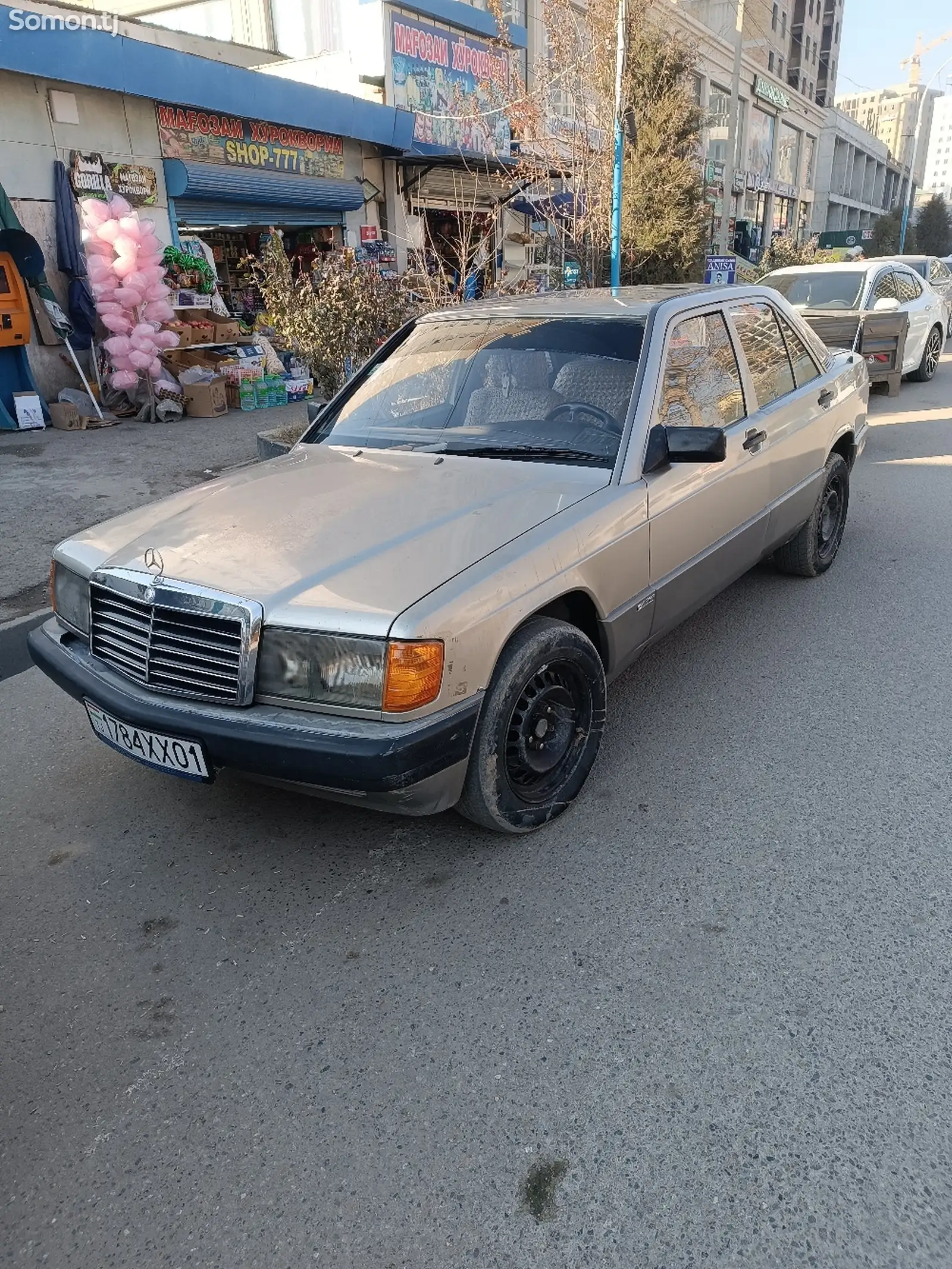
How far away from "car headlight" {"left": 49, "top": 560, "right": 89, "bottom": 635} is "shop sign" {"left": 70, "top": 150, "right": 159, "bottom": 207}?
31.5 feet

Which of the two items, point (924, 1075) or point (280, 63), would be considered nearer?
point (924, 1075)

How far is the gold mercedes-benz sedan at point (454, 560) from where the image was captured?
250cm

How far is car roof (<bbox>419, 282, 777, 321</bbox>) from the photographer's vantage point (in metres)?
3.74

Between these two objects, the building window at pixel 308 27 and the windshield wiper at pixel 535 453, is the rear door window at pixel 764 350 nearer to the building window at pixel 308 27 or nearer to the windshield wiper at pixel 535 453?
the windshield wiper at pixel 535 453

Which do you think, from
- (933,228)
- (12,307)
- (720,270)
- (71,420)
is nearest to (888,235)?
(933,228)

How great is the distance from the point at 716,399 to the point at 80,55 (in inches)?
398

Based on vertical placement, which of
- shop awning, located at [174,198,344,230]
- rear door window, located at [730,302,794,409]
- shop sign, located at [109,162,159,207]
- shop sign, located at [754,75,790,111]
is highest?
shop sign, located at [754,75,790,111]

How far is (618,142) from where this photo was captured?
38.7 ft

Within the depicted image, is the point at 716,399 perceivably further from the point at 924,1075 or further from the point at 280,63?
the point at 280,63

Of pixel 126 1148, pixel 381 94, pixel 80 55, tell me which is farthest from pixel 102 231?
pixel 126 1148

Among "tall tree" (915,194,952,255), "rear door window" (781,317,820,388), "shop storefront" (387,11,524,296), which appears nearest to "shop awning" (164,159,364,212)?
"shop storefront" (387,11,524,296)

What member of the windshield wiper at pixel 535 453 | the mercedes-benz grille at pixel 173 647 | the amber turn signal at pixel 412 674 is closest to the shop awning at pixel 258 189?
the windshield wiper at pixel 535 453

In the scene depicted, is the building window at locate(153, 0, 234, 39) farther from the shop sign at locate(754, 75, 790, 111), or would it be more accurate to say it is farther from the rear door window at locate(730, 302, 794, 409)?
the shop sign at locate(754, 75, 790, 111)

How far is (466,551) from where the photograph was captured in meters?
2.70
